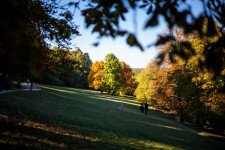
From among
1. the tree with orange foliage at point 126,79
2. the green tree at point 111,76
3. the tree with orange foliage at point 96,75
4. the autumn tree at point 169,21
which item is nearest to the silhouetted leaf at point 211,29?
the autumn tree at point 169,21

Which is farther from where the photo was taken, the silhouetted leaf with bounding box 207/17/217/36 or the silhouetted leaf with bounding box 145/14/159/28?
the silhouetted leaf with bounding box 207/17/217/36

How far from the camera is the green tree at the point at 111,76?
82.5m

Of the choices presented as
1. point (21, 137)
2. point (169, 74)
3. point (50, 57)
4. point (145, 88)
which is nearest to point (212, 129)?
point (169, 74)

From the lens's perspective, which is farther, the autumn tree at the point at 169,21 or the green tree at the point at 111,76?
the green tree at the point at 111,76

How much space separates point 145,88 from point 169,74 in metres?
17.6

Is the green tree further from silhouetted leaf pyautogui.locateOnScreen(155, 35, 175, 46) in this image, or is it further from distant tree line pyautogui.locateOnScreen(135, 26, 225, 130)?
silhouetted leaf pyautogui.locateOnScreen(155, 35, 175, 46)

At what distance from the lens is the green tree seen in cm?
8250

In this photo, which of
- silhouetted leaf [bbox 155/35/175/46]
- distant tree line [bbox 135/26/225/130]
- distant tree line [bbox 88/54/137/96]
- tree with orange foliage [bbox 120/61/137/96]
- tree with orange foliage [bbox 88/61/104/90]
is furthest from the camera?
tree with orange foliage [bbox 88/61/104/90]

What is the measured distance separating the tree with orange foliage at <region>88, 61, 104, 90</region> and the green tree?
5.73 metres

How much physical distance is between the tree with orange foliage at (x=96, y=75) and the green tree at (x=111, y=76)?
5732 mm

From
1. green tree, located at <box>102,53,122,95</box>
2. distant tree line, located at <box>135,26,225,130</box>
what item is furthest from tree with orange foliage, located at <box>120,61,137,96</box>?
distant tree line, located at <box>135,26,225,130</box>

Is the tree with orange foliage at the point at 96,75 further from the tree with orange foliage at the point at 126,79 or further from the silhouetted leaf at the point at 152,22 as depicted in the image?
the silhouetted leaf at the point at 152,22

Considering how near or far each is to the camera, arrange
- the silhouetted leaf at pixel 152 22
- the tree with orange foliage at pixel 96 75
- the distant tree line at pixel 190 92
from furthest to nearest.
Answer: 1. the tree with orange foliage at pixel 96 75
2. the distant tree line at pixel 190 92
3. the silhouetted leaf at pixel 152 22

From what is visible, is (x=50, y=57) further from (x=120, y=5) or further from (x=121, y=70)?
(x=121, y=70)
